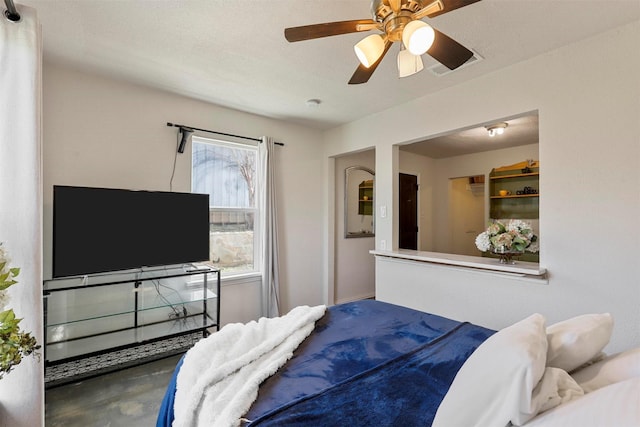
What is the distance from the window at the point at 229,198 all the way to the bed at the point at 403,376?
1.92 m

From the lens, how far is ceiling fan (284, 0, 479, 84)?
1.25 m

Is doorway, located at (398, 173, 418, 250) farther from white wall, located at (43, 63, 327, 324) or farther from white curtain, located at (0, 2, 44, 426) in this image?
white curtain, located at (0, 2, 44, 426)

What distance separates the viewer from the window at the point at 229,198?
3.29 metres

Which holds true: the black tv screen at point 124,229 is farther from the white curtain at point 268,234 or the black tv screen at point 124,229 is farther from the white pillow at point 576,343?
the white pillow at point 576,343

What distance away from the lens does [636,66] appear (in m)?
1.84

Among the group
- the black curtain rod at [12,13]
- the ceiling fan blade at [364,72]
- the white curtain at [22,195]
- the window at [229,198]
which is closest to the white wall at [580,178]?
the ceiling fan blade at [364,72]

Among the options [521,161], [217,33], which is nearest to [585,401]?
[217,33]

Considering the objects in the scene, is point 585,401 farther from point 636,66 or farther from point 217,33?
point 217,33

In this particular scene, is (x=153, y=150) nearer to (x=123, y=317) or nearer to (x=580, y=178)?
(x=123, y=317)

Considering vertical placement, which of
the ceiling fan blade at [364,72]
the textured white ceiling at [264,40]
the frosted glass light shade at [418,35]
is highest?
the textured white ceiling at [264,40]

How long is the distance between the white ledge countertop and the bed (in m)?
0.86

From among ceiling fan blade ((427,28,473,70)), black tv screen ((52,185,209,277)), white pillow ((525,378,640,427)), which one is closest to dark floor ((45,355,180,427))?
black tv screen ((52,185,209,277))

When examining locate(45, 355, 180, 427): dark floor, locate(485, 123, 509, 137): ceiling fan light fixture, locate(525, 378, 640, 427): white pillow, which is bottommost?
locate(45, 355, 180, 427): dark floor

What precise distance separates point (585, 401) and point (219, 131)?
3419mm
